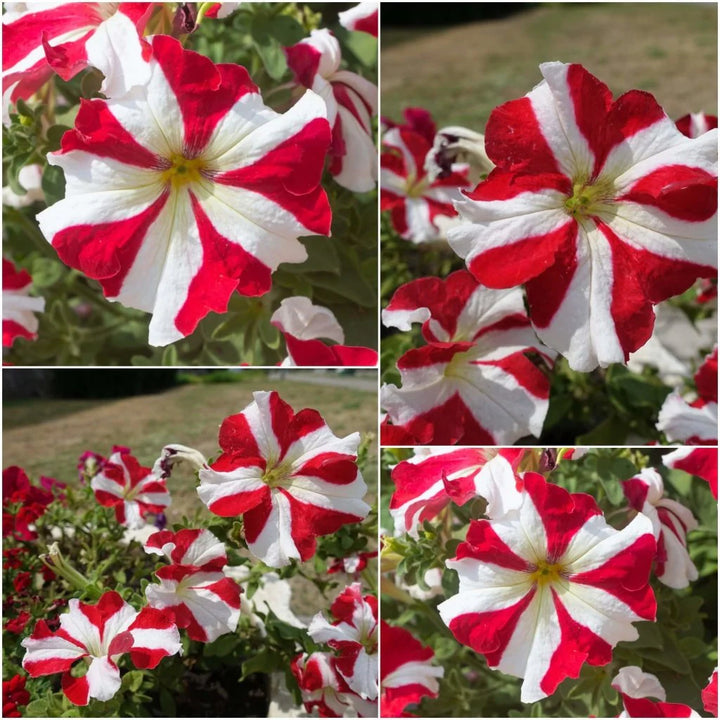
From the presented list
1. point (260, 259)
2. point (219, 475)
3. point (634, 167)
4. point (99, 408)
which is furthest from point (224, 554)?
point (634, 167)

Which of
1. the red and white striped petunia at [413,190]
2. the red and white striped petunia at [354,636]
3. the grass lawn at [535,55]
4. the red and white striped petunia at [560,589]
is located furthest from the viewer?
the grass lawn at [535,55]

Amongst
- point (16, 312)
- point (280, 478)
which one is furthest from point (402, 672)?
point (16, 312)

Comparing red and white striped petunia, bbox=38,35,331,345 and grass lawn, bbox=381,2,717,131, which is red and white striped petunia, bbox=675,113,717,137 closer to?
grass lawn, bbox=381,2,717,131

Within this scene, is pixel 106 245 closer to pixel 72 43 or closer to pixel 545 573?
pixel 72 43

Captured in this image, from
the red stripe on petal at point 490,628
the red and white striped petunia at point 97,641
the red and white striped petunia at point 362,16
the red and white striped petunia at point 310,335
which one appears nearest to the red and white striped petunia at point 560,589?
the red stripe on petal at point 490,628

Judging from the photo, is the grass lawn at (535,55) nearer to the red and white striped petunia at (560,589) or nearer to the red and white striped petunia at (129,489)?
the red and white striped petunia at (560,589)

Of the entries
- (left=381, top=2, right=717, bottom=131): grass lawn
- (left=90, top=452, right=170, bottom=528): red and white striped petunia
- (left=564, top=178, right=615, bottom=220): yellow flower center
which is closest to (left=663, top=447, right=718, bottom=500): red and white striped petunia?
(left=564, top=178, right=615, bottom=220): yellow flower center

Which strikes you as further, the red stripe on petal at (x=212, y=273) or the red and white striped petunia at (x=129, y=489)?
the red and white striped petunia at (x=129, y=489)
